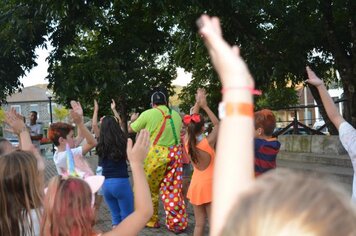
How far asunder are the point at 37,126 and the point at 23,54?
2128mm

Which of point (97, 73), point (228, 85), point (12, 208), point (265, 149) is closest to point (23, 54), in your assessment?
point (97, 73)

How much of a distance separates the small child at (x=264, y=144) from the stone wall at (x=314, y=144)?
19.8 ft

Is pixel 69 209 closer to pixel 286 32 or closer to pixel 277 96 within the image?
pixel 286 32

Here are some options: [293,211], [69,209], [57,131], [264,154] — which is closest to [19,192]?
[69,209]

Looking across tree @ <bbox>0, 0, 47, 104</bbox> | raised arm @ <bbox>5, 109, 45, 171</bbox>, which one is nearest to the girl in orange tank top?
raised arm @ <bbox>5, 109, 45, 171</bbox>

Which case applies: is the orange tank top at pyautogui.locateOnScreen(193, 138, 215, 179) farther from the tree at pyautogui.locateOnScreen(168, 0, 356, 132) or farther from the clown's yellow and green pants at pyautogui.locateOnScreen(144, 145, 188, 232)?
the tree at pyautogui.locateOnScreen(168, 0, 356, 132)

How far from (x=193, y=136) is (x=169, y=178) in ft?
4.48

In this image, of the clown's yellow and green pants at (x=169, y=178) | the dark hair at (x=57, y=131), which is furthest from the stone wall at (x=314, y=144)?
the dark hair at (x=57, y=131)

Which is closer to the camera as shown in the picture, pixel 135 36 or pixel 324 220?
pixel 324 220

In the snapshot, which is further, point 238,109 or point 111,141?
point 111,141

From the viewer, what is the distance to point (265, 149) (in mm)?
4668

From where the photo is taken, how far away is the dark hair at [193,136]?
5.41 meters

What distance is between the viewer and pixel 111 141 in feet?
19.5

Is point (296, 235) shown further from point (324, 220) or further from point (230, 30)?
point (230, 30)
